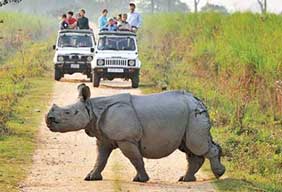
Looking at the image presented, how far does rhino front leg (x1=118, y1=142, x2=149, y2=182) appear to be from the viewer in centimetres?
1123

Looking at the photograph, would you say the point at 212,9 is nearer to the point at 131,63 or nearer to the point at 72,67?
the point at 72,67

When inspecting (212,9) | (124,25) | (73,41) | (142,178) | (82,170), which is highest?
(124,25)

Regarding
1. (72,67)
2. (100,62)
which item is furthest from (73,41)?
(100,62)

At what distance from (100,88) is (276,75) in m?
6.77

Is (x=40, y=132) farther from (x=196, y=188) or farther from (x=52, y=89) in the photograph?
(x=52, y=89)

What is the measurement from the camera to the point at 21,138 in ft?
50.8

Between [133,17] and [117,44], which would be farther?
[133,17]

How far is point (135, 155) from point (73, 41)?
53.3 feet

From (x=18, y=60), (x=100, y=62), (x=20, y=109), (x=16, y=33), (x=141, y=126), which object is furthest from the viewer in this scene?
(x=16, y=33)

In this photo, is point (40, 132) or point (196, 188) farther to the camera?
point (40, 132)

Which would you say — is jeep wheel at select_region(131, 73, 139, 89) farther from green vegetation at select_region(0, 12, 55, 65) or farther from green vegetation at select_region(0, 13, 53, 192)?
green vegetation at select_region(0, 12, 55, 65)

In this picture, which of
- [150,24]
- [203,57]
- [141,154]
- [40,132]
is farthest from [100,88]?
[150,24]

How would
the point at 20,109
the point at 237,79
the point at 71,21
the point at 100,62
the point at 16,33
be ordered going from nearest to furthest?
the point at 20,109 < the point at 237,79 < the point at 100,62 < the point at 71,21 < the point at 16,33

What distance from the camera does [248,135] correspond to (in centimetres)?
1595
